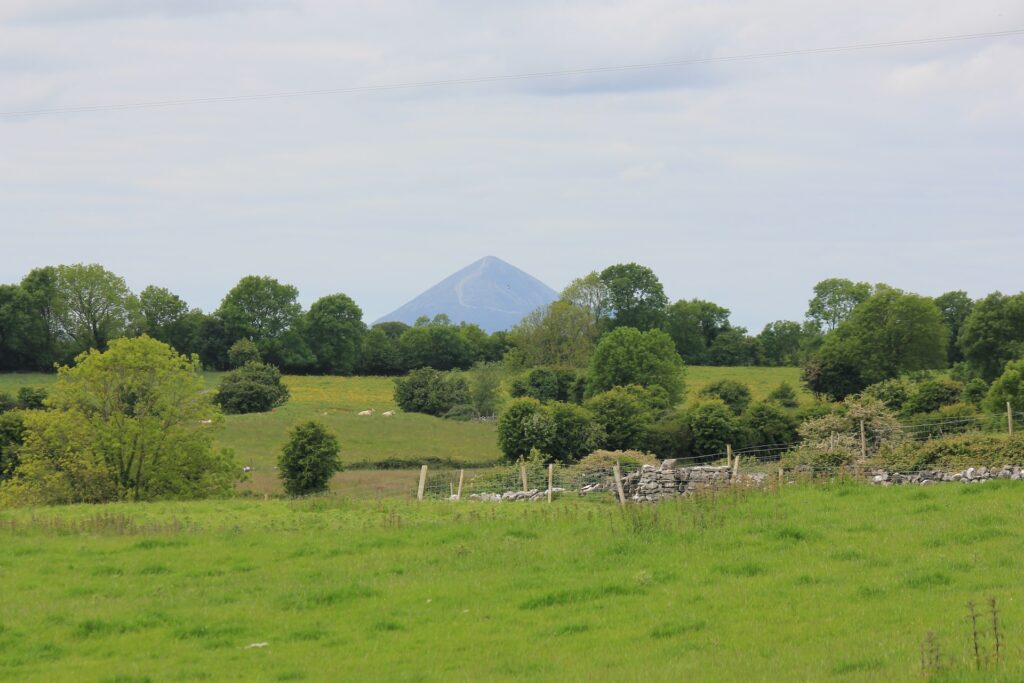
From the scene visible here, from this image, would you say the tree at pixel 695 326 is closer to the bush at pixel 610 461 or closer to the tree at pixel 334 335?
the tree at pixel 334 335

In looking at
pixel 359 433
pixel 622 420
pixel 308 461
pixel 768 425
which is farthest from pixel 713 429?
pixel 308 461

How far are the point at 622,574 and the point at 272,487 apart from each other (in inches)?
1549

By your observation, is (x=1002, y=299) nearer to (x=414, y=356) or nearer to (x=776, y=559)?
(x=414, y=356)

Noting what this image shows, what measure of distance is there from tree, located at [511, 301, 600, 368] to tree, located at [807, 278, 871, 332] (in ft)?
114

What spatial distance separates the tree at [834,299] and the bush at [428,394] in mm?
57871

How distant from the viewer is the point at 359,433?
2869 inches

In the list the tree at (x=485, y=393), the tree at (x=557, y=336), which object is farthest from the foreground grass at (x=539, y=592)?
the tree at (x=557, y=336)

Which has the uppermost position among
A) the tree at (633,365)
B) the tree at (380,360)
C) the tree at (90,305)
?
the tree at (90,305)

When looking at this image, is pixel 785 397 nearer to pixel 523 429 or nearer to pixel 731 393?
pixel 731 393

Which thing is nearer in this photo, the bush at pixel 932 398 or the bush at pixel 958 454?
the bush at pixel 958 454

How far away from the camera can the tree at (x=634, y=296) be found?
128 metres

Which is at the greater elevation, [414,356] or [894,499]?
[414,356]

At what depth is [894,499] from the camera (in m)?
20.5

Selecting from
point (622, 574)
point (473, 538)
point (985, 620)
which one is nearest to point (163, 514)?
point (473, 538)
